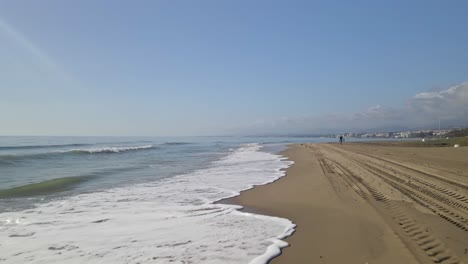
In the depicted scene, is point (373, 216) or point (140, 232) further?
point (373, 216)

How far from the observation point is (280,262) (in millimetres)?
4652

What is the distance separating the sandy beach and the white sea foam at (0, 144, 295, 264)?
1.86 feet

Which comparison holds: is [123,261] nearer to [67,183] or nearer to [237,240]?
[237,240]

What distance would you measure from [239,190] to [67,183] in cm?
728

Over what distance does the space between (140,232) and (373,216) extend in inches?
176

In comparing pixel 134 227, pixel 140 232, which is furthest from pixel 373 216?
pixel 134 227

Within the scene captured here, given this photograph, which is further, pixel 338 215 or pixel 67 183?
pixel 67 183

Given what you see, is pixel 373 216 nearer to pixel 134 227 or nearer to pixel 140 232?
pixel 140 232

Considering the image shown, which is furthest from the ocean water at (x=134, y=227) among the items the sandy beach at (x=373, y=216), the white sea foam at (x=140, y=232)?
the sandy beach at (x=373, y=216)

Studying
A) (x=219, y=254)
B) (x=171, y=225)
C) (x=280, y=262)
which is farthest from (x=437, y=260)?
(x=171, y=225)

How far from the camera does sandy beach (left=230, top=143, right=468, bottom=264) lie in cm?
468

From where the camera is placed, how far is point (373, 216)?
21.9 feet

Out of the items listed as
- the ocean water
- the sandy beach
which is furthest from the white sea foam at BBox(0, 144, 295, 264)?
the sandy beach

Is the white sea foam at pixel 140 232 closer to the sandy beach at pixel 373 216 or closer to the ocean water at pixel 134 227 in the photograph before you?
the ocean water at pixel 134 227
